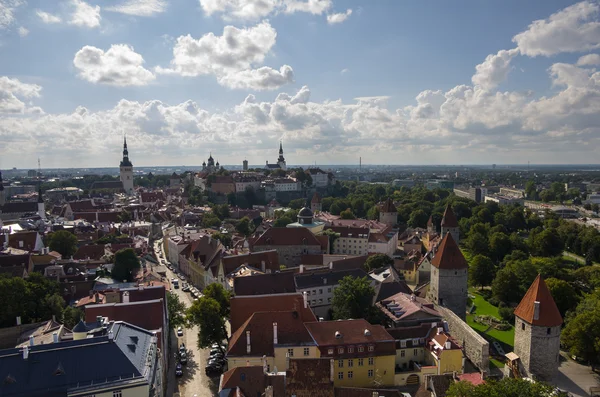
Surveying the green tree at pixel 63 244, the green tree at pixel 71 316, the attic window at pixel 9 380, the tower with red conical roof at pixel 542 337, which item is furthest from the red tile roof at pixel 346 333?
the green tree at pixel 63 244

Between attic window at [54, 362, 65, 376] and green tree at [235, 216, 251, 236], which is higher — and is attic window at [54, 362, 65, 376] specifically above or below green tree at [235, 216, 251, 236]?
above

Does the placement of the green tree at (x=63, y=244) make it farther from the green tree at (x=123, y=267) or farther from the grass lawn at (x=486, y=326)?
the grass lawn at (x=486, y=326)

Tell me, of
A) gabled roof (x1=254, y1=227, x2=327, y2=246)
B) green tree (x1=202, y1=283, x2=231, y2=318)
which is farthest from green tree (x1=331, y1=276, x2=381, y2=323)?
gabled roof (x1=254, y1=227, x2=327, y2=246)

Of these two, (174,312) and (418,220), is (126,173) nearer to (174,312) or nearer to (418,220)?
(418,220)

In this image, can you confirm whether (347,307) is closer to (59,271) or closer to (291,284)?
(291,284)

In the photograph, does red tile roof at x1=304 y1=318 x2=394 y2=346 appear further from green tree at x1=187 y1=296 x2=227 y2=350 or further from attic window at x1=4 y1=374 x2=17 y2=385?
attic window at x1=4 y1=374 x2=17 y2=385

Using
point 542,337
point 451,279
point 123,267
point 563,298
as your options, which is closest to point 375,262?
point 451,279

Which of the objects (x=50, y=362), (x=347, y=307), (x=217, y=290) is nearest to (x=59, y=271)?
(x=217, y=290)
